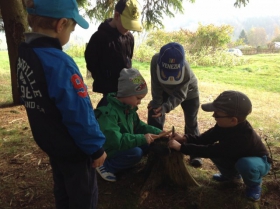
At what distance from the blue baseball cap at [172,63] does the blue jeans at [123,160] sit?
2.52 ft

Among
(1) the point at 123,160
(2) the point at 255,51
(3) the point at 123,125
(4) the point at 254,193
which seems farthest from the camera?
(2) the point at 255,51

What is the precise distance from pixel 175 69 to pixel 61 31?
1376 mm

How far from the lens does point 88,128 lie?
1586mm

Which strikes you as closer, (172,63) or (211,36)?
(172,63)

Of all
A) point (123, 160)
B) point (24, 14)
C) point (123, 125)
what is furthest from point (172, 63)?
point (24, 14)

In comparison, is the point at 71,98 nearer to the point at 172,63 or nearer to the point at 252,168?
the point at 172,63

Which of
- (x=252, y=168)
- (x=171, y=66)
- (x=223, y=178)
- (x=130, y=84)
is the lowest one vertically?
(x=223, y=178)

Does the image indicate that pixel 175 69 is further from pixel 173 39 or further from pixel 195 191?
pixel 173 39

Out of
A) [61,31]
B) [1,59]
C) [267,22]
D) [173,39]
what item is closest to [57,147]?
[61,31]

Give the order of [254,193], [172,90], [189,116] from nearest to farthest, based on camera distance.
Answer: [254,193] → [172,90] → [189,116]

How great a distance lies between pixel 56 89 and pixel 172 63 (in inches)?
57.7

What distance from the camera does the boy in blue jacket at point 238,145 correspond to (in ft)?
7.39

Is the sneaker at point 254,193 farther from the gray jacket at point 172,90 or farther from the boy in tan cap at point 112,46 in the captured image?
the boy in tan cap at point 112,46

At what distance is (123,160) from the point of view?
2684 millimetres
